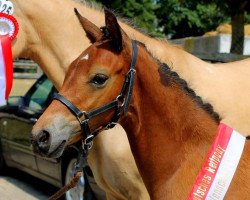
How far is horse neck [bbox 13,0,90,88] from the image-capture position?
3.87m

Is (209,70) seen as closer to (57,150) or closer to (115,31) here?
(115,31)

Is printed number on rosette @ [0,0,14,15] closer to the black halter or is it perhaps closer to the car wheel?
the black halter

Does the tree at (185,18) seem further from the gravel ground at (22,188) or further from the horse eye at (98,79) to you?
the horse eye at (98,79)

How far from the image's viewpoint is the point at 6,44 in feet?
12.8

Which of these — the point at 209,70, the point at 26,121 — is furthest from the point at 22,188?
the point at 209,70

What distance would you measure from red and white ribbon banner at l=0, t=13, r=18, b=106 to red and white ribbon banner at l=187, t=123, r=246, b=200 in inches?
73.1

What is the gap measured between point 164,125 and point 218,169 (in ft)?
1.15

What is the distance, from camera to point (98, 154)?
3.90 m

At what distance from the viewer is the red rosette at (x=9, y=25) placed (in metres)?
3.83

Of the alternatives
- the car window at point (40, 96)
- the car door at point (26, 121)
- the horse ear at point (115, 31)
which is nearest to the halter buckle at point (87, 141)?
the horse ear at point (115, 31)

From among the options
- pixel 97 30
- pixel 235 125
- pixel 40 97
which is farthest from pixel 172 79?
pixel 40 97

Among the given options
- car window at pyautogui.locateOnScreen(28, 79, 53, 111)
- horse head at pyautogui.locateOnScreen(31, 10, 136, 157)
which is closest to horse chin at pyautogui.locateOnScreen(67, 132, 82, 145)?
horse head at pyautogui.locateOnScreen(31, 10, 136, 157)

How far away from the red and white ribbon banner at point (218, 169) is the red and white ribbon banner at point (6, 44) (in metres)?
1.86

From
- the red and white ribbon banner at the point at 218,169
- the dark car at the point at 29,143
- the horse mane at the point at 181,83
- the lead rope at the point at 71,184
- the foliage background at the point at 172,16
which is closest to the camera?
the red and white ribbon banner at the point at 218,169
